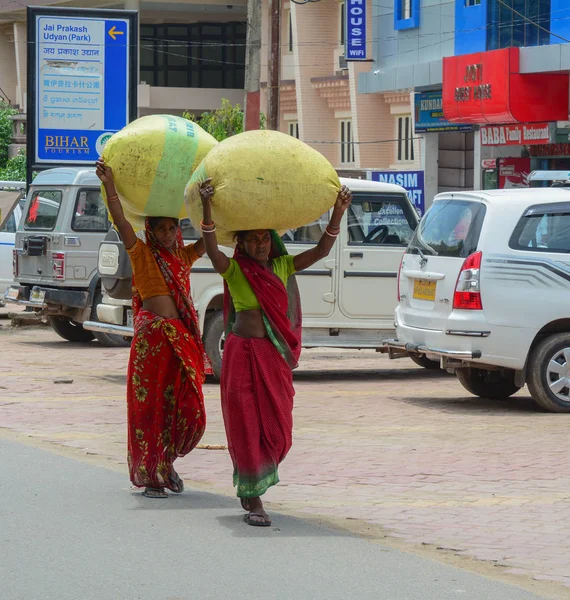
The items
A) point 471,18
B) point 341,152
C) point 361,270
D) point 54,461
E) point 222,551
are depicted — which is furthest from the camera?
point 341,152

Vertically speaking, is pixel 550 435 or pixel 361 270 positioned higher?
pixel 361 270

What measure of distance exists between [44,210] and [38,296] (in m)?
1.22

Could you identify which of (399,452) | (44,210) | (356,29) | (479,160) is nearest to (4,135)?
(356,29)

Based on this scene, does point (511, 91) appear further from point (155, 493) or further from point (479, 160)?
point (155, 493)

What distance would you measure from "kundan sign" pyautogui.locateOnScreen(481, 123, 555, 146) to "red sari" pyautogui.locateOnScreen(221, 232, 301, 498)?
1559 cm

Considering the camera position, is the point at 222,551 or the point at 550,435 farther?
the point at 550,435

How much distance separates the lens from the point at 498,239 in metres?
10.9

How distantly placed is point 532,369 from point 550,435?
1024 mm

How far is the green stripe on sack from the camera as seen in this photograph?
712 cm

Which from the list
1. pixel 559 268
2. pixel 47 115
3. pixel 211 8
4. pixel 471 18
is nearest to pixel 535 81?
pixel 471 18

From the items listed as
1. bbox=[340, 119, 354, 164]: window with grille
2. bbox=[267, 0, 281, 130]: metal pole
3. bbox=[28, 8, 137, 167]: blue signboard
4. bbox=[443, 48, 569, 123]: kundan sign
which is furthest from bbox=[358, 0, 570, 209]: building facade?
bbox=[28, 8, 137, 167]: blue signboard

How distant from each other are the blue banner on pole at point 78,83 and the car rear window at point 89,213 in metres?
4.99

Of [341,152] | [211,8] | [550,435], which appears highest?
[211,8]

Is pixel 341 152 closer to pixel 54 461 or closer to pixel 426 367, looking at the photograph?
pixel 426 367
